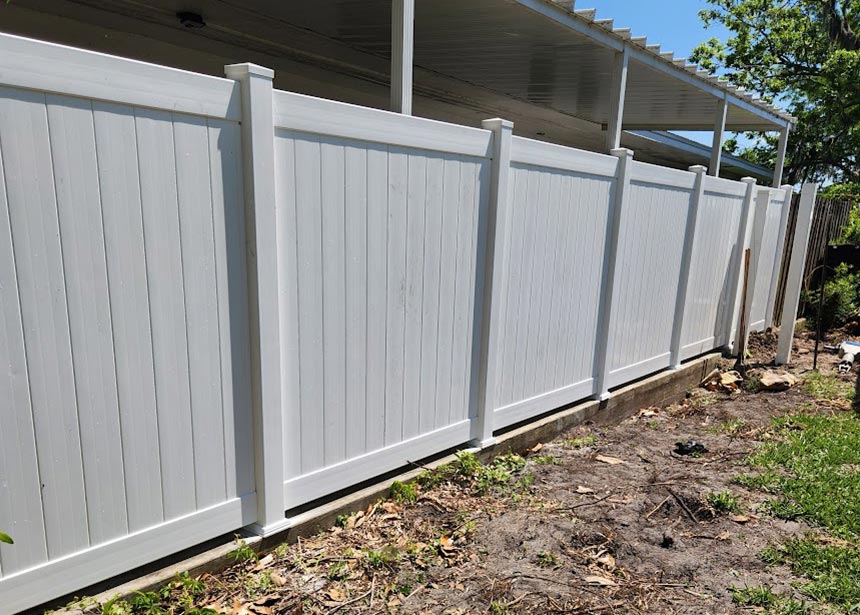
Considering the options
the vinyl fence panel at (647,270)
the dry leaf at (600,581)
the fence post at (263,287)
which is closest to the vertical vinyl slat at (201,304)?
the fence post at (263,287)

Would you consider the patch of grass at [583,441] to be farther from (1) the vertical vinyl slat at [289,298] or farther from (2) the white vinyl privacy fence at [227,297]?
(1) the vertical vinyl slat at [289,298]

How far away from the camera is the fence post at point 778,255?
8391 millimetres

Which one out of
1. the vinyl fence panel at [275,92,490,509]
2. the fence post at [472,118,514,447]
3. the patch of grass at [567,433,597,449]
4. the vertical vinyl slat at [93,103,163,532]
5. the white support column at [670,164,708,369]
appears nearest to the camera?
the vertical vinyl slat at [93,103,163,532]

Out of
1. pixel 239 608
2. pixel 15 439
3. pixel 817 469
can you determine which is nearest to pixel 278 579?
pixel 239 608

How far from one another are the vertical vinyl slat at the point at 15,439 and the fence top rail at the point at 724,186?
6.34m

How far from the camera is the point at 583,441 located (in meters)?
5.02

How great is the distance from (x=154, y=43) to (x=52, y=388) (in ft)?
14.6

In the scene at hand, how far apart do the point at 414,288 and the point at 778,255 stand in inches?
288

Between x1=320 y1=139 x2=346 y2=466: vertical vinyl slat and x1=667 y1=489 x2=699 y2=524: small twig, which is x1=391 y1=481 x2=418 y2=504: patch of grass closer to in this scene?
x1=320 y1=139 x2=346 y2=466: vertical vinyl slat

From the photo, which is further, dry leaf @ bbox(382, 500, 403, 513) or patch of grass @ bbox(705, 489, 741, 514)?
patch of grass @ bbox(705, 489, 741, 514)

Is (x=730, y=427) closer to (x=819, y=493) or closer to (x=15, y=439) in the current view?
(x=819, y=493)

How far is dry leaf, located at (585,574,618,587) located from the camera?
3.06m

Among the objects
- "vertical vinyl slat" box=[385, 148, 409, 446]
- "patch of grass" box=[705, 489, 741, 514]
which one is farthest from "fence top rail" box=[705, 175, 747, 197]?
"vertical vinyl slat" box=[385, 148, 409, 446]

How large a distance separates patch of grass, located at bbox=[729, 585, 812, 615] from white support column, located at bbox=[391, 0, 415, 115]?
3097 millimetres
